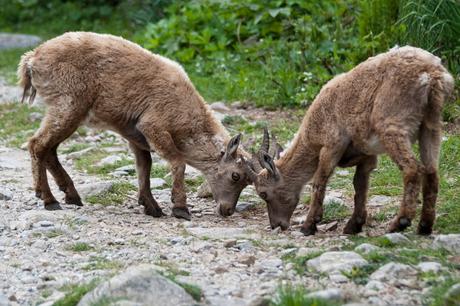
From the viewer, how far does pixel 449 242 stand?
780cm

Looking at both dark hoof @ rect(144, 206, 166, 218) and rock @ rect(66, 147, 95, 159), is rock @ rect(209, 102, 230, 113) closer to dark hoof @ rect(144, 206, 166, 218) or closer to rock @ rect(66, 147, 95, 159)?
rock @ rect(66, 147, 95, 159)

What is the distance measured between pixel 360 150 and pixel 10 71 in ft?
40.7

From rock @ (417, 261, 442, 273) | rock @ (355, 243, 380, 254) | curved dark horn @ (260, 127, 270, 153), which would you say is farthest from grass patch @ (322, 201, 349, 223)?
rock @ (417, 261, 442, 273)

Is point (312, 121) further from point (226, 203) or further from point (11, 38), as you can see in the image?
point (11, 38)

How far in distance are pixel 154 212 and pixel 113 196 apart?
0.80 meters

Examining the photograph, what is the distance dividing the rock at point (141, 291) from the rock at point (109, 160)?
19.3 ft

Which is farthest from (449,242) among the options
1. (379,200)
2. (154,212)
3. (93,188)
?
(93,188)

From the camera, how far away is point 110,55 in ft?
34.0

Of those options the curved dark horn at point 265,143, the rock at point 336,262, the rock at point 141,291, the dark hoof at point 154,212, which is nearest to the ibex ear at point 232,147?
the curved dark horn at point 265,143

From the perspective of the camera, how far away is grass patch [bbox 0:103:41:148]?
47.4 feet

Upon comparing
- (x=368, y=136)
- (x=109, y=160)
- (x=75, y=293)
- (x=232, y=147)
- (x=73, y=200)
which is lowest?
(x=109, y=160)

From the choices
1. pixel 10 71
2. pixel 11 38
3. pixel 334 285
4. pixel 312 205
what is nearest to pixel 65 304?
pixel 334 285

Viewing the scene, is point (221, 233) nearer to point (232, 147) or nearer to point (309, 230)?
point (309, 230)

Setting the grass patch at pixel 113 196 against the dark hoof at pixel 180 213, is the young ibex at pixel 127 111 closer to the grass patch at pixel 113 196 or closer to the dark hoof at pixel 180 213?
the dark hoof at pixel 180 213
